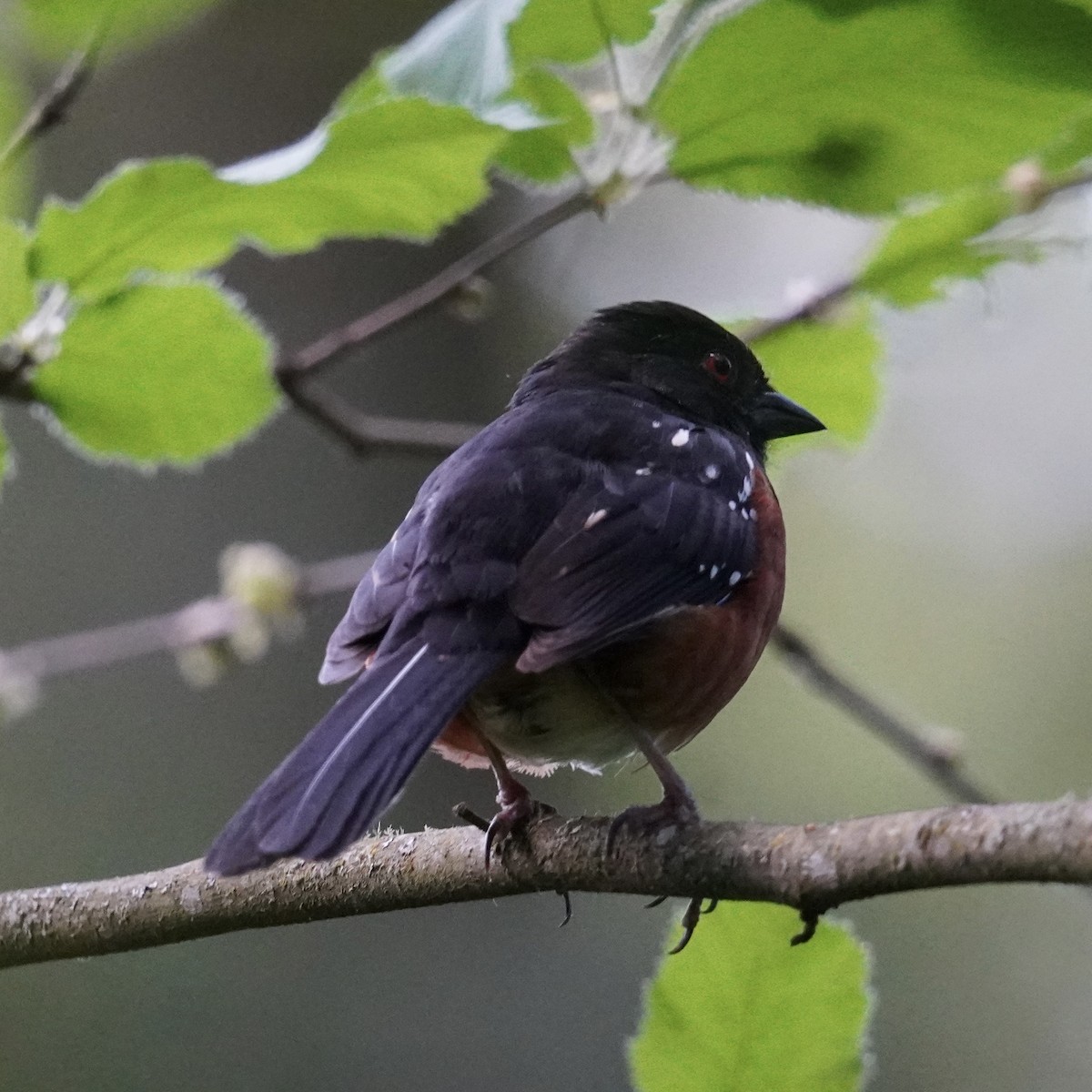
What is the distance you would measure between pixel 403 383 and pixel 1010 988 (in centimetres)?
450

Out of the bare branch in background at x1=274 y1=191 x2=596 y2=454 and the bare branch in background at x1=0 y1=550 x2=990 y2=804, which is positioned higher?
the bare branch in background at x1=274 y1=191 x2=596 y2=454

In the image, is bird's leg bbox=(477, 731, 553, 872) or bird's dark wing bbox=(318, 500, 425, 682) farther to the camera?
bird's dark wing bbox=(318, 500, 425, 682)

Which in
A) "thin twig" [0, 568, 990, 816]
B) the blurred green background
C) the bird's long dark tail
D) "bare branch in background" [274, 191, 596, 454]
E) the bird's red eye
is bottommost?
the blurred green background

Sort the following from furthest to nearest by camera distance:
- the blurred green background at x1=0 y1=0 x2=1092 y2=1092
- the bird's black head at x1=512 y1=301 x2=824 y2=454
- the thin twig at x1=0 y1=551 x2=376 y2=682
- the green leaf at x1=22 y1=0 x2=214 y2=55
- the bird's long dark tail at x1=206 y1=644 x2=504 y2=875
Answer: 1. the blurred green background at x1=0 y1=0 x2=1092 y2=1092
2. the bird's black head at x1=512 y1=301 x2=824 y2=454
3. the thin twig at x1=0 y1=551 x2=376 y2=682
4. the green leaf at x1=22 y1=0 x2=214 y2=55
5. the bird's long dark tail at x1=206 y1=644 x2=504 y2=875

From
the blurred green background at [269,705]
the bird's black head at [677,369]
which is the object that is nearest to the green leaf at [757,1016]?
the bird's black head at [677,369]

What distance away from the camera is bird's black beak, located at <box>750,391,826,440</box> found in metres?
2.66

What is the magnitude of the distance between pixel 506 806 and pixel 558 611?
0.32 meters

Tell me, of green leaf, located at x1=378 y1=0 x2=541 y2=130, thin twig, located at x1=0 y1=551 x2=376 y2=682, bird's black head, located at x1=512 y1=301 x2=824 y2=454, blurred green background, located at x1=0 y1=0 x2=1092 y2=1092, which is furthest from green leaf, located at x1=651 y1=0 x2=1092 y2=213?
blurred green background, located at x1=0 y1=0 x2=1092 y2=1092

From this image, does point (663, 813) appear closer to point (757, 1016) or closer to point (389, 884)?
point (389, 884)

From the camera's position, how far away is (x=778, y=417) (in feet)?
9.00

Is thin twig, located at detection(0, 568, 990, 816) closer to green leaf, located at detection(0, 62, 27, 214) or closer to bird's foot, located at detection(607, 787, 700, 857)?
bird's foot, located at detection(607, 787, 700, 857)

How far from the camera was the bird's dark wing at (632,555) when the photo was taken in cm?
197

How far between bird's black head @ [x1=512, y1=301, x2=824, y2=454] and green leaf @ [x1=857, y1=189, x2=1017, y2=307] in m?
0.70

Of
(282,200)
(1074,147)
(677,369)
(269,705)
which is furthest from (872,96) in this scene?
(269,705)
